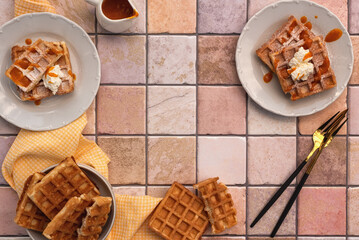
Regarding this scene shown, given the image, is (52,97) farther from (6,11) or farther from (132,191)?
(132,191)

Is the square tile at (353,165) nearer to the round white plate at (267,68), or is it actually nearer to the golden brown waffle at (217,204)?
the round white plate at (267,68)

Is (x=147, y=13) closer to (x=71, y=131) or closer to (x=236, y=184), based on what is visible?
(x=71, y=131)

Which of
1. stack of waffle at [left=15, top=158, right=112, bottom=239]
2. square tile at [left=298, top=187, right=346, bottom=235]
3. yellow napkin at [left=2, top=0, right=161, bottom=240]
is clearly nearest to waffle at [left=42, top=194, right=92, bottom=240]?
stack of waffle at [left=15, top=158, right=112, bottom=239]

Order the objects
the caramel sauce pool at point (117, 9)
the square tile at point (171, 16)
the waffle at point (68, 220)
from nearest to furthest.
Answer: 1. the waffle at point (68, 220)
2. the caramel sauce pool at point (117, 9)
3. the square tile at point (171, 16)

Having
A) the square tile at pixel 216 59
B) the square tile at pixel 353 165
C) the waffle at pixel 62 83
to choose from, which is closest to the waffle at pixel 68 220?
the waffle at pixel 62 83

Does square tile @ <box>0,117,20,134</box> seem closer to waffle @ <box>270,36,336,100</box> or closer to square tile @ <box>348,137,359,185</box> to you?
waffle @ <box>270,36,336,100</box>

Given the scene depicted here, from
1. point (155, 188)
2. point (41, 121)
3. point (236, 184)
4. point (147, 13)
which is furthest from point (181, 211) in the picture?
point (147, 13)
